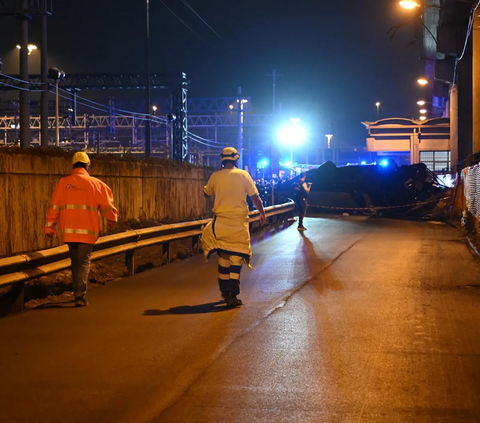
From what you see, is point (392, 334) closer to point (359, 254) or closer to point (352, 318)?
point (352, 318)

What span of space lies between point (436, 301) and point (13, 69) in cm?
3342

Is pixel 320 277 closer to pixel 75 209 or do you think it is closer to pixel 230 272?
pixel 230 272

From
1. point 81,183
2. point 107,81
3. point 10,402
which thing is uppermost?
point 107,81

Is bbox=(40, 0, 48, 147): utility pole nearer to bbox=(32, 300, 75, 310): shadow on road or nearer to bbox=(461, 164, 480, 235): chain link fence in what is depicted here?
bbox=(461, 164, 480, 235): chain link fence

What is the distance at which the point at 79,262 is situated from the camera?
790cm

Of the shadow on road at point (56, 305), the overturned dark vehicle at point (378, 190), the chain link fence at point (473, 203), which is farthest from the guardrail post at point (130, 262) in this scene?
the overturned dark vehicle at point (378, 190)

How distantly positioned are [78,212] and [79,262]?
621 mm

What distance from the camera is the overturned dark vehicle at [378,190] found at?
90.1 feet

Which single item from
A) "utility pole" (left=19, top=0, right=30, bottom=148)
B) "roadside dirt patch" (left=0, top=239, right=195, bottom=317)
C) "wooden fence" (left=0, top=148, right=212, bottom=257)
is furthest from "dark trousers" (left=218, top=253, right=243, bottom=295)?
"utility pole" (left=19, top=0, right=30, bottom=148)

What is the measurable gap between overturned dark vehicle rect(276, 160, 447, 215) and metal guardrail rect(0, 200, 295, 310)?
600 inches

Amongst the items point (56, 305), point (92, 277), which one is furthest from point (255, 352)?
point (92, 277)

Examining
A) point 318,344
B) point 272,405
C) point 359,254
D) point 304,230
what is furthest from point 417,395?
point 304,230

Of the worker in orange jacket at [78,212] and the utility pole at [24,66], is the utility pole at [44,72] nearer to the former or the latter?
the utility pole at [24,66]

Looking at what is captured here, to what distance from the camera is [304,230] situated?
2016 centimetres
